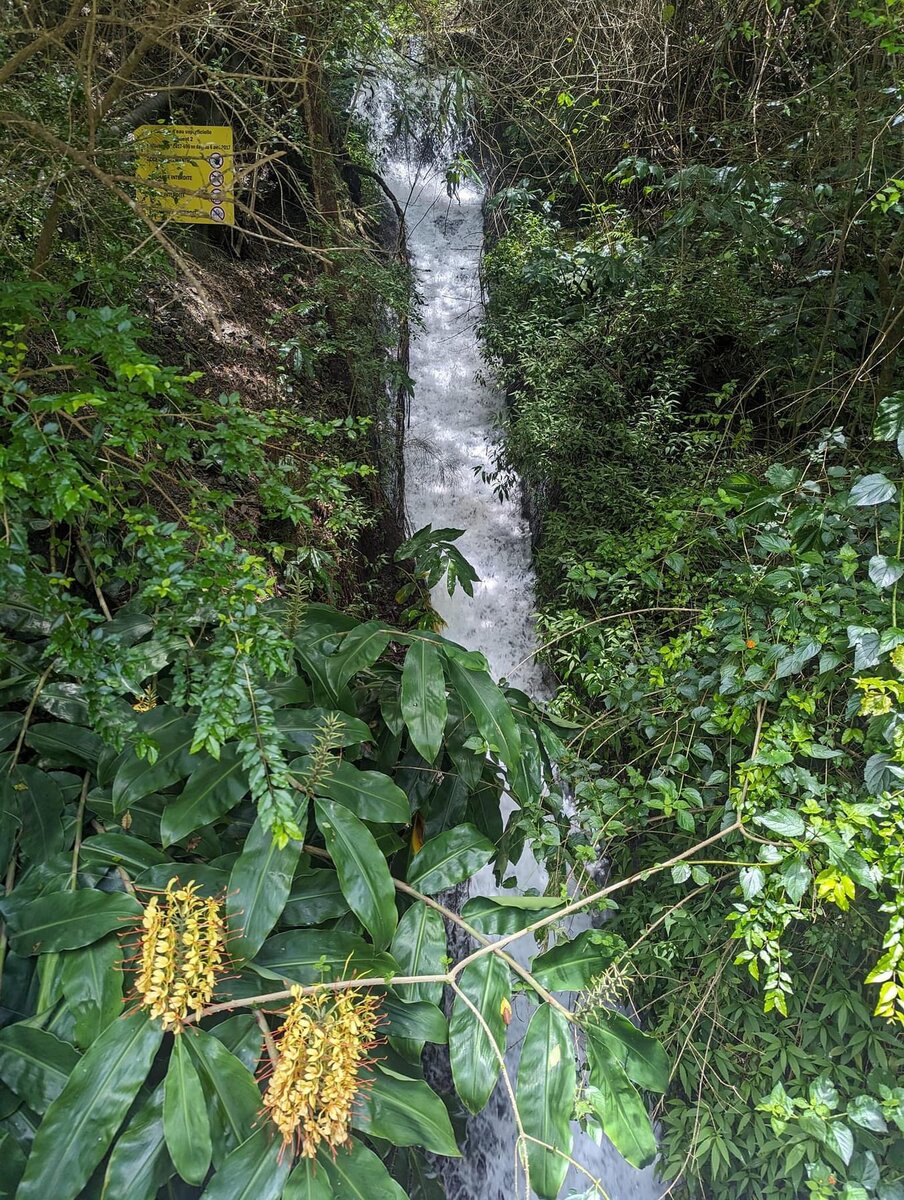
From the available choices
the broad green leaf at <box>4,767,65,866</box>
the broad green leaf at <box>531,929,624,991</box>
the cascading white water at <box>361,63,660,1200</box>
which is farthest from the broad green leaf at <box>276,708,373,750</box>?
the cascading white water at <box>361,63,660,1200</box>

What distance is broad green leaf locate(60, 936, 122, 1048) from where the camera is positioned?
1.26 meters

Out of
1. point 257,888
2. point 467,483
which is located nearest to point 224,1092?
point 257,888

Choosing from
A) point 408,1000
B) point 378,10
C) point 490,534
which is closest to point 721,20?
point 378,10

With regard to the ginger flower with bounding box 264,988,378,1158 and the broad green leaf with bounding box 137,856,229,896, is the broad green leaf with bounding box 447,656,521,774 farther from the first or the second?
the ginger flower with bounding box 264,988,378,1158

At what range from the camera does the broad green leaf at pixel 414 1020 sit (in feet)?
4.66

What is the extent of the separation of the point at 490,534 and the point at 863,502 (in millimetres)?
3270

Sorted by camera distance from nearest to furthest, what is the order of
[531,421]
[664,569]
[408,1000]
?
[408,1000] → [664,569] → [531,421]

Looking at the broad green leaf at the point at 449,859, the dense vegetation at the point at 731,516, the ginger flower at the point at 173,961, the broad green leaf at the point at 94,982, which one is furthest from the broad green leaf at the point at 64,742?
the dense vegetation at the point at 731,516

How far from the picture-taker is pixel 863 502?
59.1 inches

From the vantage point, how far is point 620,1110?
1.34 meters

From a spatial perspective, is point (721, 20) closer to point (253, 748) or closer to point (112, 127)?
point (112, 127)

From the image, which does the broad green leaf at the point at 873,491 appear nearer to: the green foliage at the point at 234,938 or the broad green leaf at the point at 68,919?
the green foliage at the point at 234,938

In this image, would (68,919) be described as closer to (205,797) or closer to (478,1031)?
Answer: (205,797)

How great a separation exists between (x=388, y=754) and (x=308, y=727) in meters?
0.44
